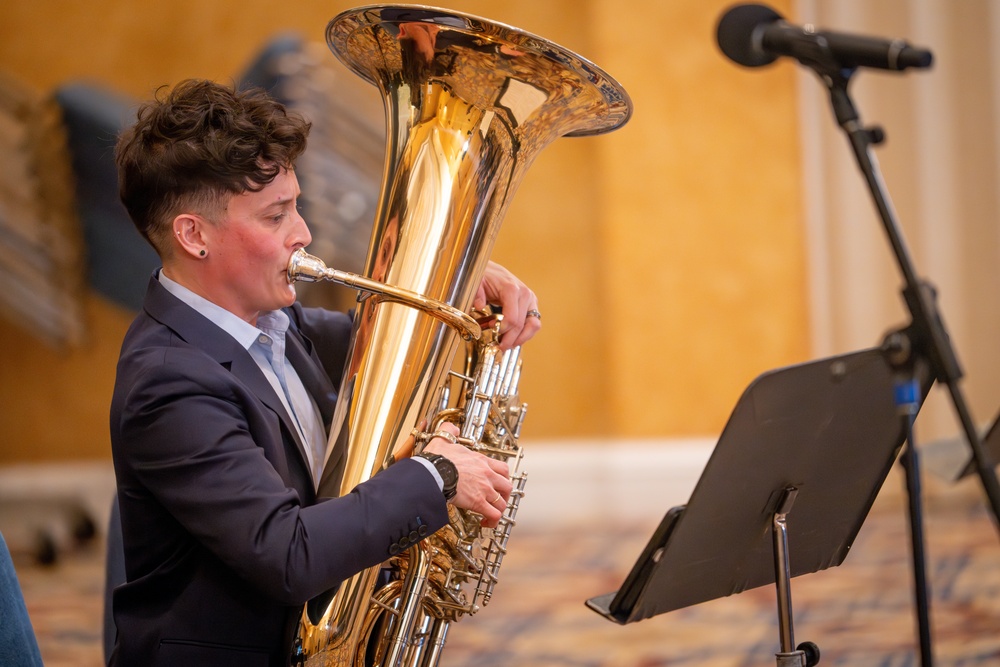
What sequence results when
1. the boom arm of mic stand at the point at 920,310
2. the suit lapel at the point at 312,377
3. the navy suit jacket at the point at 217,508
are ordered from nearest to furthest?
the boom arm of mic stand at the point at 920,310 < the navy suit jacket at the point at 217,508 < the suit lapel at the point at 312,377

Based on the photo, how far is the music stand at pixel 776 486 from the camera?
1.13m

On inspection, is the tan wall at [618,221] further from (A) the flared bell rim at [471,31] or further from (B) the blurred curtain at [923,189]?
(A) the flared bell rim at [471,31]

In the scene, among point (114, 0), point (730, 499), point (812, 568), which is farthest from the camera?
point (114, 0)

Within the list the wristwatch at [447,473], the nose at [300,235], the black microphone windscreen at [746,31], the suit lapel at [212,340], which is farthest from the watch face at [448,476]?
the black microphone windscreen at [746,31]

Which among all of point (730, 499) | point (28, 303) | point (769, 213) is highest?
point (769, 213)

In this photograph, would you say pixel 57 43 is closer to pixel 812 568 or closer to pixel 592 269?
pixel 592 269

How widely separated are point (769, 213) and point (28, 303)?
279 cm

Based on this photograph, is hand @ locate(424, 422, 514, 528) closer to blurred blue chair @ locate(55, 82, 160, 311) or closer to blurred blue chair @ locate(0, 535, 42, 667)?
blurred blue chair @ locate(0, 535, 42, 667)

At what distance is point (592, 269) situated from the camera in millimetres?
4031

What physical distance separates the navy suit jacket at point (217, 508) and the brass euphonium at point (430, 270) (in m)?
0.08

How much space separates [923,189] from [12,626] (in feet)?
11.1

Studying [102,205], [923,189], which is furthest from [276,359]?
[923,189]

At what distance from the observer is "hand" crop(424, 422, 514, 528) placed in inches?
47.2

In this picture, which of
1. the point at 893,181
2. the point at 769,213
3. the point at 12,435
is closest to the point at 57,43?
the point at 12,435
